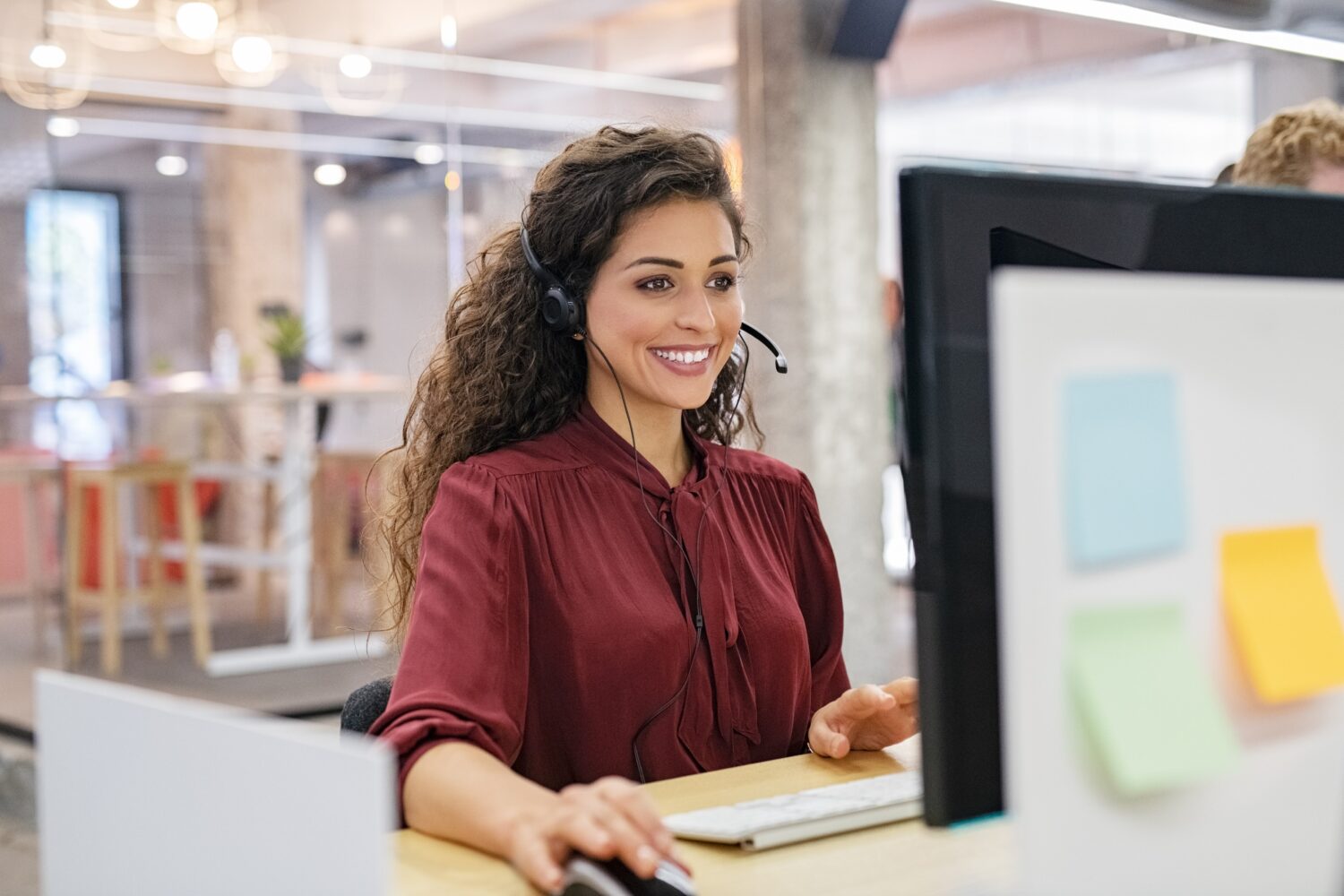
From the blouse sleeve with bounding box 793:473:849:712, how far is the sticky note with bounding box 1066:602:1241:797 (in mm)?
1009

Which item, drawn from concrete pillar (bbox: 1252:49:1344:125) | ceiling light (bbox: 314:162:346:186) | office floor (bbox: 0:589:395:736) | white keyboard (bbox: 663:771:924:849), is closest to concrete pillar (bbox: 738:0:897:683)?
concrete pillar (bbox: 1252:49:1344:125)

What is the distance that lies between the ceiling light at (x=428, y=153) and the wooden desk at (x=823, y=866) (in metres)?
4.39

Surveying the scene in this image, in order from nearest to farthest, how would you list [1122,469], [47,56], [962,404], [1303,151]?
[1122,469], [962,404], [1303,151], [47,56]

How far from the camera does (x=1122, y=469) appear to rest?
68 cm

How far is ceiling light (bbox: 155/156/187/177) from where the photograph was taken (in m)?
5.40

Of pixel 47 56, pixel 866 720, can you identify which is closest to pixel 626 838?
pixel 866 720

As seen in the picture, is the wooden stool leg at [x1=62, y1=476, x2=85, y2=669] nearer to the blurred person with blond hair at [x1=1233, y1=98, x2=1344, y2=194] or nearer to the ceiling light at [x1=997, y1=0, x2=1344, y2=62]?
the ceiling light at [x1=997, y1=0, x2=1344, y2=62]

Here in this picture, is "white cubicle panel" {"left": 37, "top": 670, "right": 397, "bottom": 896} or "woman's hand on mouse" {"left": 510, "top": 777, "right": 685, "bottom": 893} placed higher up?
"white cubicle panel" {"left": 37, "top": 670, "right": 397, "bottom": 896}

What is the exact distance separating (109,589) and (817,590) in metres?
4.12

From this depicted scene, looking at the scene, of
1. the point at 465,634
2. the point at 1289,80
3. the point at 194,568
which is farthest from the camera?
the point at 194,568

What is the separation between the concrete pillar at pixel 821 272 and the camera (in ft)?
14.7

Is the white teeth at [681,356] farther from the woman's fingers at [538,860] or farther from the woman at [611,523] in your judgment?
the woman's fingers at [538,860]

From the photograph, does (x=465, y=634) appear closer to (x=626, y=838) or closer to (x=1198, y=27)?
(x=626, y=838)

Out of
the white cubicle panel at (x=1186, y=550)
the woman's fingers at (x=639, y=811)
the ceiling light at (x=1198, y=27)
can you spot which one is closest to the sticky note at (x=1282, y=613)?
the white cubicle panel at (x=1186, y=550)
